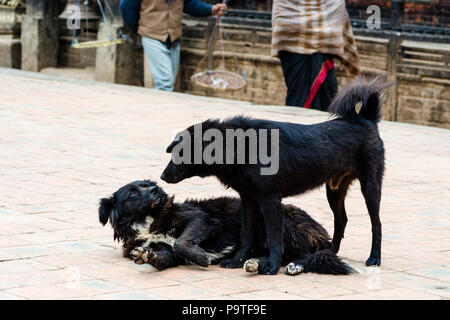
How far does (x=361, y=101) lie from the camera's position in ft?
17.9

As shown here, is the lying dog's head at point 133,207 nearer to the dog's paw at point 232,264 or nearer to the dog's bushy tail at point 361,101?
the dog's paw at point 232,264

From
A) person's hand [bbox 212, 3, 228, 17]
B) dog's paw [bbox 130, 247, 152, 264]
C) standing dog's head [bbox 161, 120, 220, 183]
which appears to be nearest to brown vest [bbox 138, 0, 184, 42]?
person's hand [bbox 212, 3, 228, 17]

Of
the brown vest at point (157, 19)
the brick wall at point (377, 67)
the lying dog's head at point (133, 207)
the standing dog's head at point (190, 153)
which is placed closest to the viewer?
the standing dog's head at point (190, 153)

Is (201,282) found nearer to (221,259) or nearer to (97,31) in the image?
(221,259)

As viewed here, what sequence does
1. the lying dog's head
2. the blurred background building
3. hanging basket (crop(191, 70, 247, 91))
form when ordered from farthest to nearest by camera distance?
the blurred background building
hanging basket (crop(191, 70, 247, 91))
the lying dog's head

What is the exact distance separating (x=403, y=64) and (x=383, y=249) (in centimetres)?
946

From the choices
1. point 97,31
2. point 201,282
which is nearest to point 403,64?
point 97,31

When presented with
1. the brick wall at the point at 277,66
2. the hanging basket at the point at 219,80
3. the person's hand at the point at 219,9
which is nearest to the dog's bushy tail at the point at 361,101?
the person's hand at the point at 219,9

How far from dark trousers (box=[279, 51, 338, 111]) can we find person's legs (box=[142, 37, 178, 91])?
2.17 m

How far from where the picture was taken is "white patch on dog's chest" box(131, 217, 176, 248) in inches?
209

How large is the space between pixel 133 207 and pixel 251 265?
2.40ft

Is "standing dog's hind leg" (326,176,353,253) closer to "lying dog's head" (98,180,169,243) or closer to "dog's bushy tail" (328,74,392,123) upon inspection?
"dog's bushy tail" (328,74,392,123)

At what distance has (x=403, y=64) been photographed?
14.9 metres

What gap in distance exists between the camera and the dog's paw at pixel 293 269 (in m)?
5.07
